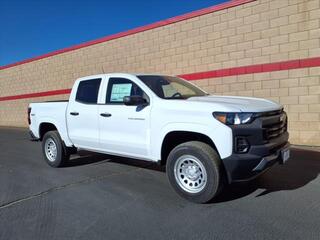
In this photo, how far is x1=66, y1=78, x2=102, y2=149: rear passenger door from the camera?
→ 687 centimetres

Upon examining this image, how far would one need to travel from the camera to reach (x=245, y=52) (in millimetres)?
10164

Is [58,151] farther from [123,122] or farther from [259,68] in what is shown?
[259,68]

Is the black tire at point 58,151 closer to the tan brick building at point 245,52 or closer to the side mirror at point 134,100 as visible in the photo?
the side mirror at point 134,100

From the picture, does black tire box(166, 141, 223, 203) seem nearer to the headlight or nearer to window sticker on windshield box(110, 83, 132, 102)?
the headlight

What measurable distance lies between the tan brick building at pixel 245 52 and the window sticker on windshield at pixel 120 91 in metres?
4.84

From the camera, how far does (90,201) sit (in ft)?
18.0

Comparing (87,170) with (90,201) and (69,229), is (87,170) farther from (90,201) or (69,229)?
(69,229)

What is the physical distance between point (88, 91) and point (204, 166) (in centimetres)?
321

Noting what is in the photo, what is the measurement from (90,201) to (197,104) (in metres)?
2.18

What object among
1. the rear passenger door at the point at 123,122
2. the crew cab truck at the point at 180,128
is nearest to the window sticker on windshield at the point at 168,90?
the crew cab truck at the point at 180,128

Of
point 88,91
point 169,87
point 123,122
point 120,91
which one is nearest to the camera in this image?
point 123,122

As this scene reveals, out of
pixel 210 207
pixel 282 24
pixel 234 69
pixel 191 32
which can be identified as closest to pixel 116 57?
pixel 191 32

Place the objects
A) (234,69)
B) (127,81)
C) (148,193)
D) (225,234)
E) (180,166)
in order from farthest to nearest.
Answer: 1. (234,69)
2. (127,81)
3. (148,193)
4. (180,166)
5. (225,234)

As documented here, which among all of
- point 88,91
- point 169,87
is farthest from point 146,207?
point 88,91
